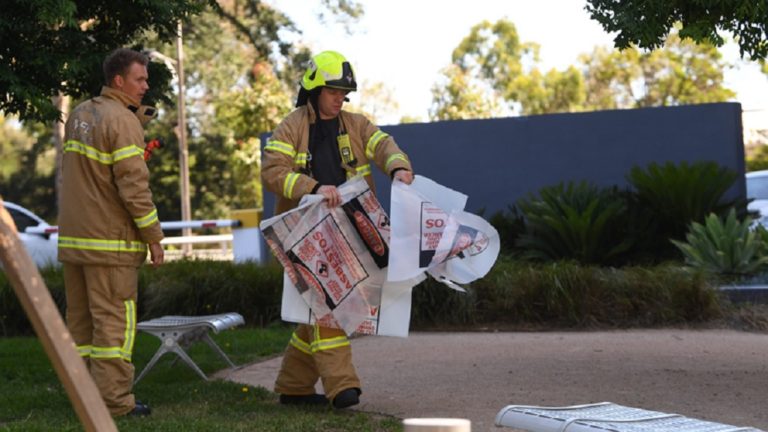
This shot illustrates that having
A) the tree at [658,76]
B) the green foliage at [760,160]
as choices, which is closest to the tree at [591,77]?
the tree at [658,76]

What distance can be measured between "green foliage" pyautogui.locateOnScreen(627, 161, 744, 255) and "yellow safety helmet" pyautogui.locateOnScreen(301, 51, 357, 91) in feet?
22.8

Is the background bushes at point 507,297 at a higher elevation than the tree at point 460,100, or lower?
lower

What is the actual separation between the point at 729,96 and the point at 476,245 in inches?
2044

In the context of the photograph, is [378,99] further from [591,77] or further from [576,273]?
[576,273]

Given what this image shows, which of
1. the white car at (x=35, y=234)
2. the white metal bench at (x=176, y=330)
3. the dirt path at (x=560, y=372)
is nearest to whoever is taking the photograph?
the dirt path at (x=560, y=372)

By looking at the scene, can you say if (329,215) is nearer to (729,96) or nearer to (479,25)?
(729,96)

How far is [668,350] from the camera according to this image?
9156 millimetres

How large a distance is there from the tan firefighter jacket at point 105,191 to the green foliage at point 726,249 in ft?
21.3

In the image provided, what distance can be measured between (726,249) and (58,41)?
6444 mm

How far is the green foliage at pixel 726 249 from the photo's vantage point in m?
11.6

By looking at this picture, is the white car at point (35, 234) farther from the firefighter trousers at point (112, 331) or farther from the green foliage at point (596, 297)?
the firefighter trousers at point (112, 331)

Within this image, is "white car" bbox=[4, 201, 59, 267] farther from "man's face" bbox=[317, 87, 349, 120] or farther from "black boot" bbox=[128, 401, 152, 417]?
"man's face" bbox=[317, 87, 349, 120]

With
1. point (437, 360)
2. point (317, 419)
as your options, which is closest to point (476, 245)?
point (317, 419)

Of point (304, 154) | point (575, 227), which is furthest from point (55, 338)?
point (575, 227)
